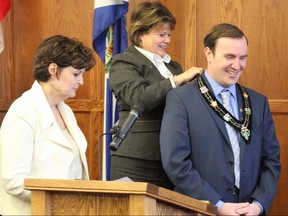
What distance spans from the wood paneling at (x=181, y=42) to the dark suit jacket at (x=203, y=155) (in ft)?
3.70

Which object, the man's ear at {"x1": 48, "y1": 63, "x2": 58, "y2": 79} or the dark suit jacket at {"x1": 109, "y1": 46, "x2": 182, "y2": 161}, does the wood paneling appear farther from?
the man's ear at {"x1": 48, "y1": 63, "x2": 58, "y2": 79}

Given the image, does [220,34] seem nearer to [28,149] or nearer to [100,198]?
[28,149]

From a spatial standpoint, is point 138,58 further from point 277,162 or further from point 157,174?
point 277,162

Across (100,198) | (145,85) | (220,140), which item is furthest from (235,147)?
(100,198)

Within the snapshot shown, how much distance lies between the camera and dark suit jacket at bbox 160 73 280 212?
3.46 m

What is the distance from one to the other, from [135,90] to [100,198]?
3.41 feet

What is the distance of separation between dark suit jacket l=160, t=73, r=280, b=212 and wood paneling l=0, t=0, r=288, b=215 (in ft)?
3.70

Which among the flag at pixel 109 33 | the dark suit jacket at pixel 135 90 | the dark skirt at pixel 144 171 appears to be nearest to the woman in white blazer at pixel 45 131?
the dark suit jacket at pixel 135 90

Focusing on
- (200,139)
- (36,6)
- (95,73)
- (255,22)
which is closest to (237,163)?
(200,139)

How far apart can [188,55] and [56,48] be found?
1712 mm

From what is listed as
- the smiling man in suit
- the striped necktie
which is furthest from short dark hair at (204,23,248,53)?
the striped necktie

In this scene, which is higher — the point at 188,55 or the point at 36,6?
the point at 36,6

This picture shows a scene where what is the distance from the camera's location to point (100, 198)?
2.61 m

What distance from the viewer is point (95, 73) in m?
5.36
